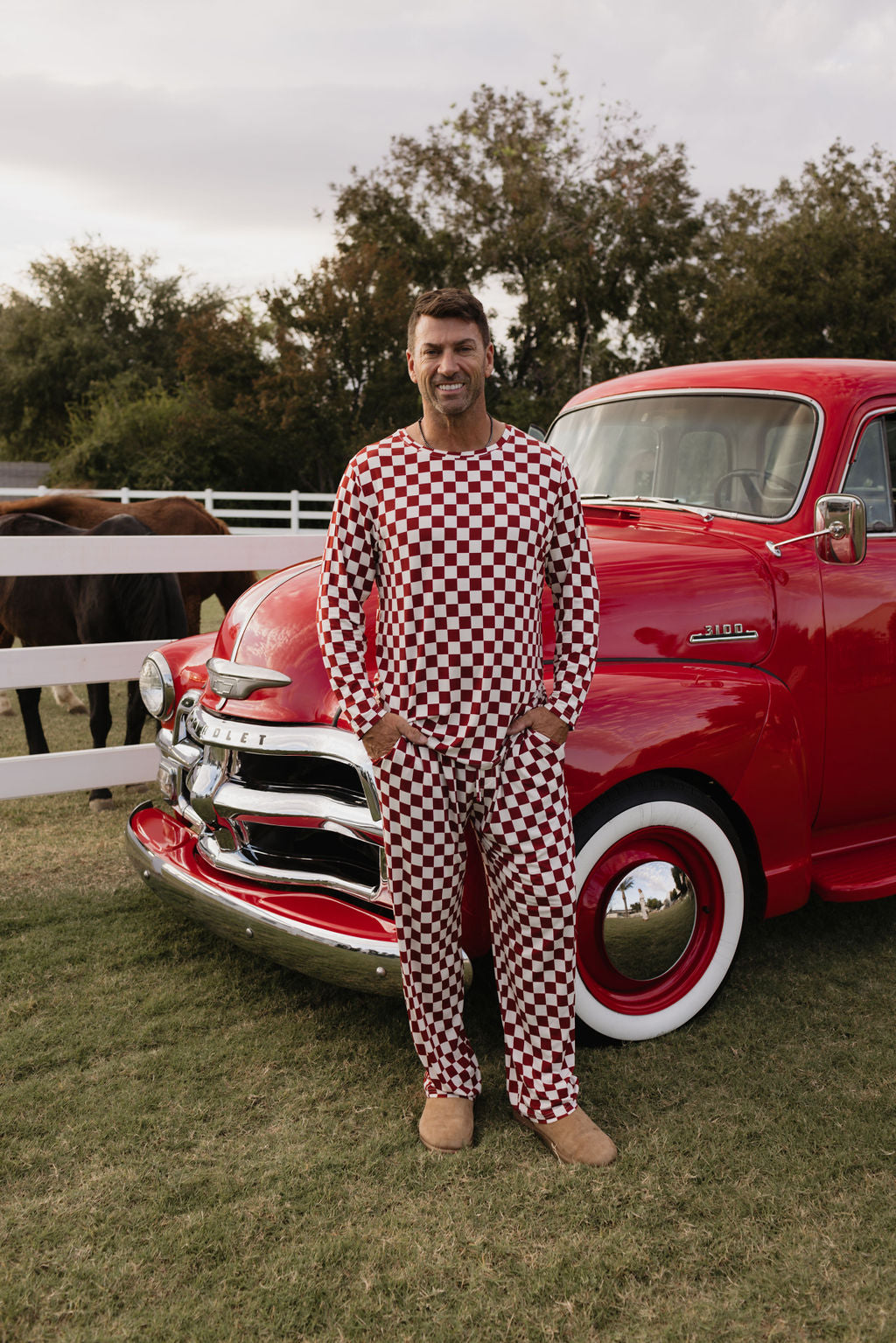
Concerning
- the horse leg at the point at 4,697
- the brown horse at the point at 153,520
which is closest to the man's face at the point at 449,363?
the brown horse at the point at 153,520

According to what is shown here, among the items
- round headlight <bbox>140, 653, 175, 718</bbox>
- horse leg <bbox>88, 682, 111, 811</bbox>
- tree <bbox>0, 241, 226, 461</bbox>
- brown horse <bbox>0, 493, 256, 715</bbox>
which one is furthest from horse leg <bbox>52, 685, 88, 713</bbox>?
tree <bbox>0, 241, 226, 461</bbox>

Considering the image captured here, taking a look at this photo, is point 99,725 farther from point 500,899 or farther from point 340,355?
point 340,355

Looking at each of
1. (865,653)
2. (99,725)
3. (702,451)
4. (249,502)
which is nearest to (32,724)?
(99,725)

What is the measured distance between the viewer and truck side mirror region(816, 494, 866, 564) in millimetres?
3051

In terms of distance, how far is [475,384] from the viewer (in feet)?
7.58

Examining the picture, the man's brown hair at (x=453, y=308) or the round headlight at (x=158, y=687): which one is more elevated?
the man's brown hair at (x=453, y=308)

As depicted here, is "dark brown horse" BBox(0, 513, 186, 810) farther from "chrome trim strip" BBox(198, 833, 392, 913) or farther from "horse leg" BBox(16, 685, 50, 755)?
"chrome trim strip" BBox(198, 833, 392, 913)

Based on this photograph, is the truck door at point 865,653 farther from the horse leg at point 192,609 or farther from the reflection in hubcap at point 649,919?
the horse leg at point 192,609

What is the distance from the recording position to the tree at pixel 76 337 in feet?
125

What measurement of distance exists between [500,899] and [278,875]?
2.46 ft

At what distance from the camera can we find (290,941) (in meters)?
2.74

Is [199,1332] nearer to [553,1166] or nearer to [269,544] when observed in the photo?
[553,1166]

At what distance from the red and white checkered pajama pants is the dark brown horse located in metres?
2.96

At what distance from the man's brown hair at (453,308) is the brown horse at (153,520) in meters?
5.15
